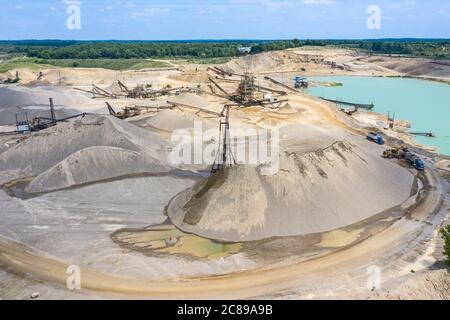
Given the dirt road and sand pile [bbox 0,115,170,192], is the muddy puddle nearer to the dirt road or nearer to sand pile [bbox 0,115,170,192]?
the dirt road

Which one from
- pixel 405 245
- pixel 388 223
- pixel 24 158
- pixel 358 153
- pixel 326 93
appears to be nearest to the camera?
pixel 405 245

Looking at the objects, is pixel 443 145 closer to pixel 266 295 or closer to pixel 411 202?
pixel 411 202

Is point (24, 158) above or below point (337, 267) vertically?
A: above

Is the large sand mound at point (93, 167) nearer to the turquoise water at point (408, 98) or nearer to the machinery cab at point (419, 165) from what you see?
the machinery cab at point (419, 165)

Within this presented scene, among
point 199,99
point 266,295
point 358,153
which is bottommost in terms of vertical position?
point 266,295

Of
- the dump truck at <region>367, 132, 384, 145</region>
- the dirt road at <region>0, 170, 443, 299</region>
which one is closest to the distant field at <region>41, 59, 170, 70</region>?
the dump truck at <region>367, 132, 384, 145</region>

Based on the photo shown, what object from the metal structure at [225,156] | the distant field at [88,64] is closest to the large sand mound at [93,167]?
the metal structure at [225,156]
